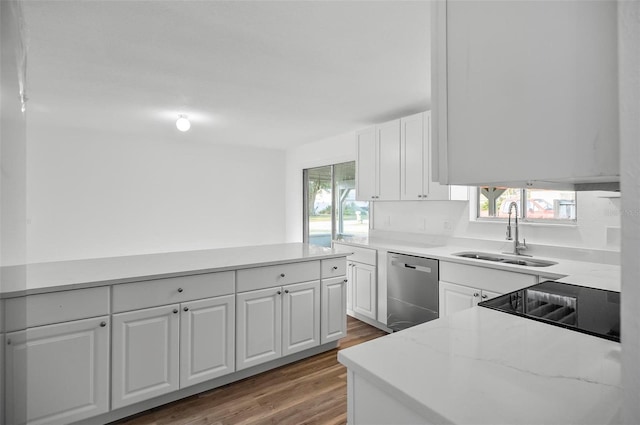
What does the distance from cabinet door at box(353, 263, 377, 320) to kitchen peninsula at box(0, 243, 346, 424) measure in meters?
0.78

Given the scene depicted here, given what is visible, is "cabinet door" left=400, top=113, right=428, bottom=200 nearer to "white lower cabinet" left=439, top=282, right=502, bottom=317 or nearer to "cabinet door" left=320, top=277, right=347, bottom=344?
"white lower cabinet" left=439, top=282, right=502, bottom=317

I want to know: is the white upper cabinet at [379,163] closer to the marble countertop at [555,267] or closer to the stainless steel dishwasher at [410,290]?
the marble countertop at [555,267]

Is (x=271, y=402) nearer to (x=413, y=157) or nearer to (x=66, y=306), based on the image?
(x=66, y=306)

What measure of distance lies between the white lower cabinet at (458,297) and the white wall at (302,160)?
250 centimetres

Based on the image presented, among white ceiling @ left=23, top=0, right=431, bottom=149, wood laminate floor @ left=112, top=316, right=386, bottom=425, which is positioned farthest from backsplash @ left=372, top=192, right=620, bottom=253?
wood laminate floor @ left=112, top=316, right=386, bottom=425

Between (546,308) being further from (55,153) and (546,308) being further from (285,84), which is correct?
(55,153)

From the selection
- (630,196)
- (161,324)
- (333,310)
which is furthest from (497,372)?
(333,310)

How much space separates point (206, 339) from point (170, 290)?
0.43 m

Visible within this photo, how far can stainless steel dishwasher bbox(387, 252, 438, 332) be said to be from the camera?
9.64 feet

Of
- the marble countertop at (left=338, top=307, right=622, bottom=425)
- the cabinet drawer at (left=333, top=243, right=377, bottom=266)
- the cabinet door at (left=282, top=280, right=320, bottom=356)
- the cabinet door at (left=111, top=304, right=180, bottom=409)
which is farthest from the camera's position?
the cabinet drawer at (left=333, top=243, right=377, bottom=266)

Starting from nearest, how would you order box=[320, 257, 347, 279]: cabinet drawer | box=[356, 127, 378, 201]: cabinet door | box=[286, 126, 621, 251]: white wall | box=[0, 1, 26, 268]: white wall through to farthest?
box=[0, 1, 26, 268]: white wall < box=[286, 126, 621, 251]: white wall < box=[320, 257, 347, 279]: cabinet drawer < box=[356, 127, 378, 201]: cabinet door

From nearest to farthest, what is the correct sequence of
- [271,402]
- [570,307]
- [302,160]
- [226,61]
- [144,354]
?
[570,307] < [144,354] < [271,402] < [226,61] < [302,160]

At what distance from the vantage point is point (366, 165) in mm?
4043

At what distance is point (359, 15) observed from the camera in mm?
1851
